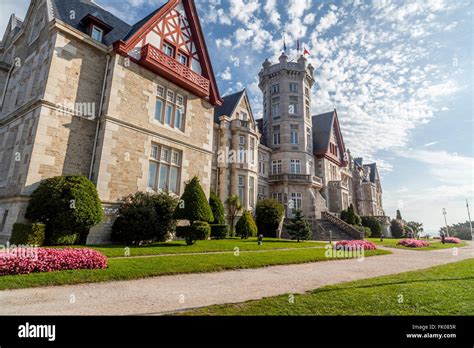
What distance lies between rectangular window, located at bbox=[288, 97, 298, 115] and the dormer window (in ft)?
83.5

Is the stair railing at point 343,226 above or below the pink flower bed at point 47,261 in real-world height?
above

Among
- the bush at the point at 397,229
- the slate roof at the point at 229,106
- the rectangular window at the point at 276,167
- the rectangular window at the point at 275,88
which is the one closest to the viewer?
the slate roof at the point at 229,106

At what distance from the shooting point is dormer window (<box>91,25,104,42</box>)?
15852mm

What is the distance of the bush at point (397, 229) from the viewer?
4429cm

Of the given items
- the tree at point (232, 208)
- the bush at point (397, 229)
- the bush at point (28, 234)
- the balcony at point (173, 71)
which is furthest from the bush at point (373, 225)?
the bush at point (28, 234)

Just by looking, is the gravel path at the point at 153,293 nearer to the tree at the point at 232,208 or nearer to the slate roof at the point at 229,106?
the tree at the point at 232,208

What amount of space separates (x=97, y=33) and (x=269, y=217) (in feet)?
66.6

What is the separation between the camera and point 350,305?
472 cm

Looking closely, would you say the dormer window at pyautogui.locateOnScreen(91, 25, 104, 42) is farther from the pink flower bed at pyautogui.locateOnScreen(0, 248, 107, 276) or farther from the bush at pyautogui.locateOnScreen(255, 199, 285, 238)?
the bush at pyautogui.locateOnScreen(255, 199, 285, 238)

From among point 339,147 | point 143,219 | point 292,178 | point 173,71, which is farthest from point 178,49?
point 339,147

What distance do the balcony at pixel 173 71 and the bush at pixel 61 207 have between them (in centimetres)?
898

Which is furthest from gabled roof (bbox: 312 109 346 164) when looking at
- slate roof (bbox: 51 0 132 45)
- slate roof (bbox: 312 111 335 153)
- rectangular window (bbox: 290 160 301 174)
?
slate roof (bbox: 51 0 132 45)

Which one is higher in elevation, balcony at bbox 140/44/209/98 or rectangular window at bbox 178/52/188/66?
rectangular window at bbox 178/52/188/66
